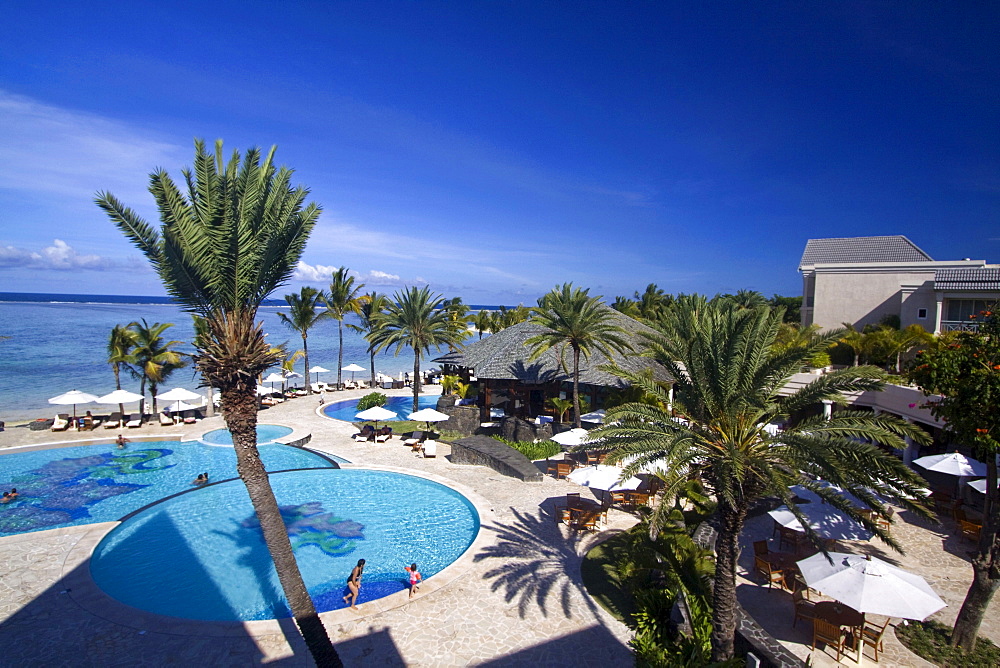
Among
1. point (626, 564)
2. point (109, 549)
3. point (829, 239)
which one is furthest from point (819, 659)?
point (829, 239)

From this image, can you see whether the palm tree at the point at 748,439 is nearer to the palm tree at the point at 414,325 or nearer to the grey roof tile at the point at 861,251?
the palm tree at the point at 414,325

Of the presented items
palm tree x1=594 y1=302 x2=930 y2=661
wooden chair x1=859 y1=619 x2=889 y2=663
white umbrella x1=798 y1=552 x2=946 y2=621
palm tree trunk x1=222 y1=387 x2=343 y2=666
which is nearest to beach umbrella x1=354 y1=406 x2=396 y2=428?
palm tree trunk x1=222 y1=387 x2=343 y2=666

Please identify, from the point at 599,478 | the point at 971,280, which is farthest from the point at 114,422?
the point at 971,280

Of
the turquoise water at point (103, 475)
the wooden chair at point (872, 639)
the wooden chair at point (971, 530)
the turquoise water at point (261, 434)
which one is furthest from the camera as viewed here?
the turquoise water at point (261, 434)

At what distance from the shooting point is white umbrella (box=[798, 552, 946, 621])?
837cm

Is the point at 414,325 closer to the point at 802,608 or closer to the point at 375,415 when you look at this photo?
the point at 375,415

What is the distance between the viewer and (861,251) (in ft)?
129

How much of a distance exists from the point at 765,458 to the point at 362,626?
8.20 m

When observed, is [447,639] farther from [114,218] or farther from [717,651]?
[114,218]

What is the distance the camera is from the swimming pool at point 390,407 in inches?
1228

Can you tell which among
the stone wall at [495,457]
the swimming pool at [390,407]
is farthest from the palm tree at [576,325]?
the swimming pool at [390,407]

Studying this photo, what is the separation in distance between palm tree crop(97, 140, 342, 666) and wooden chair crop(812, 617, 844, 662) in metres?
8.49

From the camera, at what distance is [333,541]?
47.1 ft

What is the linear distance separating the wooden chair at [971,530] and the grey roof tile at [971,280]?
15.9 metres
